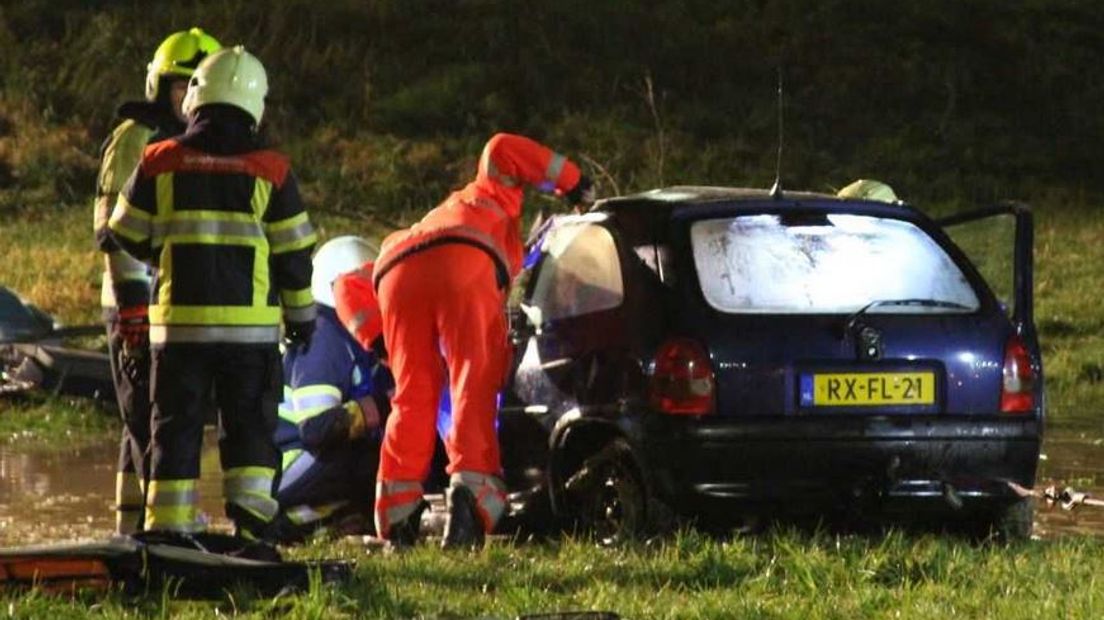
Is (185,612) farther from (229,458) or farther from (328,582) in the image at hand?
(229,458)

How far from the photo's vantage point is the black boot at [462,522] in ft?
28.9

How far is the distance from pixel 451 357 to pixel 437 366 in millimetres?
127

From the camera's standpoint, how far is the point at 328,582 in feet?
23.0

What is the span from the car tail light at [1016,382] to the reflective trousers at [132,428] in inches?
115

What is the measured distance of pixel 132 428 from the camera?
855 cm

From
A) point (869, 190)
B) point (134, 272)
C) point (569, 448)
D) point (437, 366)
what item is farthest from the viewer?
point (869, 190)

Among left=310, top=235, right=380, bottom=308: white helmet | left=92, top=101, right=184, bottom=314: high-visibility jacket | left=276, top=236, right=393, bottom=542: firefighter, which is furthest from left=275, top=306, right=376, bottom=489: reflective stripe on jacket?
left=92, top=101, right=184, bottom=314: high-visibility jacket

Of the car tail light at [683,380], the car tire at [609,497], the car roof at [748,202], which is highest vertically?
the car roof at [748,202]

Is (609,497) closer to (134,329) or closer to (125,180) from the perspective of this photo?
(134,329)

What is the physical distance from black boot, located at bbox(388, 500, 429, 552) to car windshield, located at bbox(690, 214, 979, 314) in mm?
1403

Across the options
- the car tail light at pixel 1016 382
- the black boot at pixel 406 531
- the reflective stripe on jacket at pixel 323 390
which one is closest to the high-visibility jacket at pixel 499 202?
the reflective stripe on jacket at pixel 323 390

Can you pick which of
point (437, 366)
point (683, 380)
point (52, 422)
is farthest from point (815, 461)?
point (52, 422)

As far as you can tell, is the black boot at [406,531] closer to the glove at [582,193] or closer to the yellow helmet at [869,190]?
the glove at [582,193]

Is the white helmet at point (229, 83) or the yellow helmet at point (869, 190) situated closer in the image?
the white helmet at point (229, 83)
